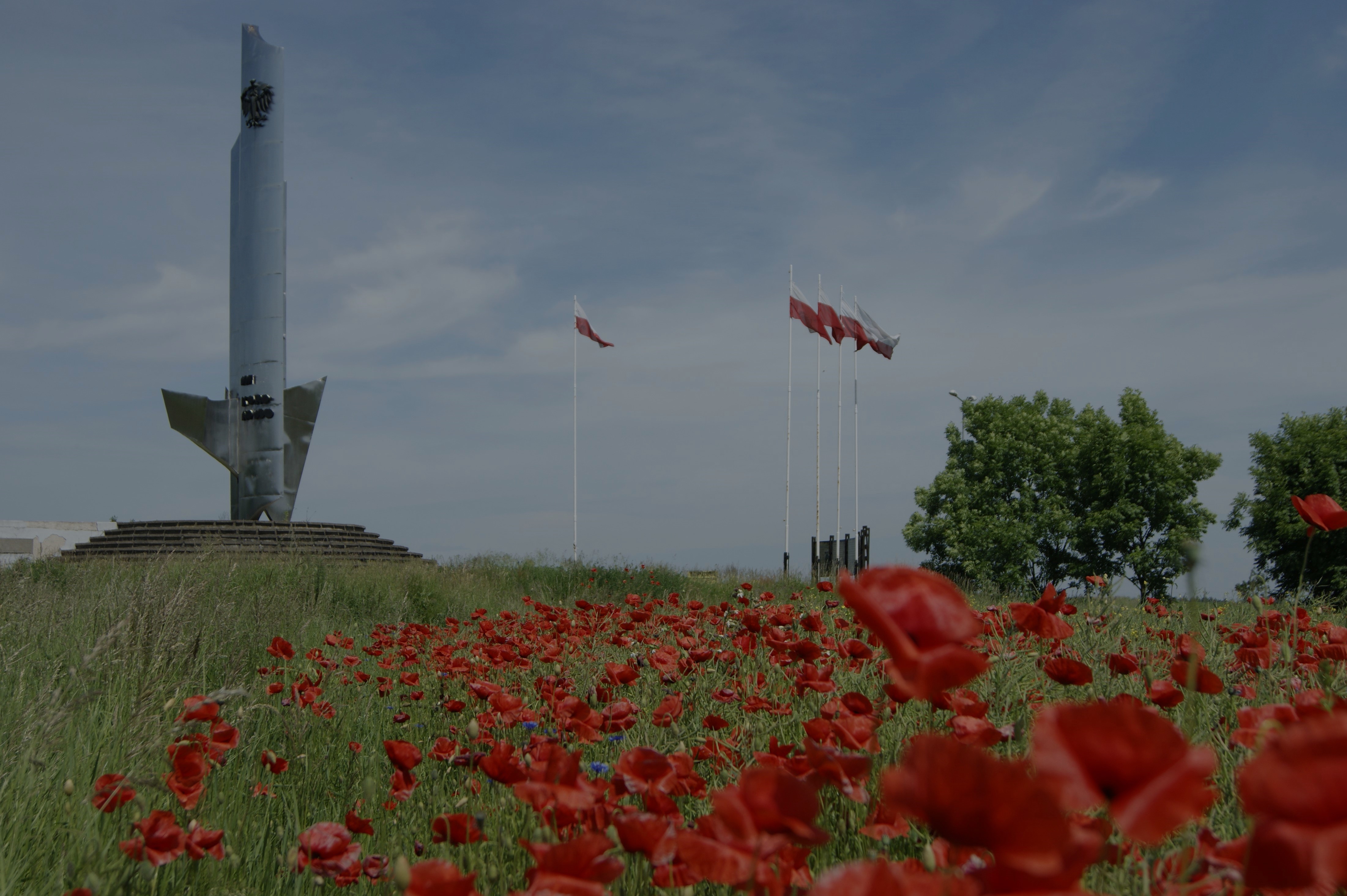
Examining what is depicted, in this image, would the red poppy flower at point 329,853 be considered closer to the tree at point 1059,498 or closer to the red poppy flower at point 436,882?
the red poppy flower at point 436,882

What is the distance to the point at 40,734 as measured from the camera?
10.9 feet

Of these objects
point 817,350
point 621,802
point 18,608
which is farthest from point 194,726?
point 817,350

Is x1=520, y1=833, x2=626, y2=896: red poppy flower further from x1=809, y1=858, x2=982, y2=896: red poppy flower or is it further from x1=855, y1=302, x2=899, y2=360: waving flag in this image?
x1=855, y1=302, x2=899, y2=360: waving flag

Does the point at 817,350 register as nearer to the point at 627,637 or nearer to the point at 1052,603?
the point at 627,637

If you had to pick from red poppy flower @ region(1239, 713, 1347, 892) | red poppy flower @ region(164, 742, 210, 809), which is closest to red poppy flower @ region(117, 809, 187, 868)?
red poppy flower @ region(164, 742, 210, 809)

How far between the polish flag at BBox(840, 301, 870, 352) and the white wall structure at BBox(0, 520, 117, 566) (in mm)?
19548

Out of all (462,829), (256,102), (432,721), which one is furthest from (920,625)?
(256,102)

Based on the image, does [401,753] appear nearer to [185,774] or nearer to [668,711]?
[185,774]

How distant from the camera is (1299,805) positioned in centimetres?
68

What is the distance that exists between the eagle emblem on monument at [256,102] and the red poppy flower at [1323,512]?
20.4 m

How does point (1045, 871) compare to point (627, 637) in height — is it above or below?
above

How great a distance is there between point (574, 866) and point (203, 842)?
123 centimetres

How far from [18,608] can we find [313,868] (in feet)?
22.6

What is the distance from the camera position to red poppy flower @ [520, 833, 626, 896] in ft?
3.29
